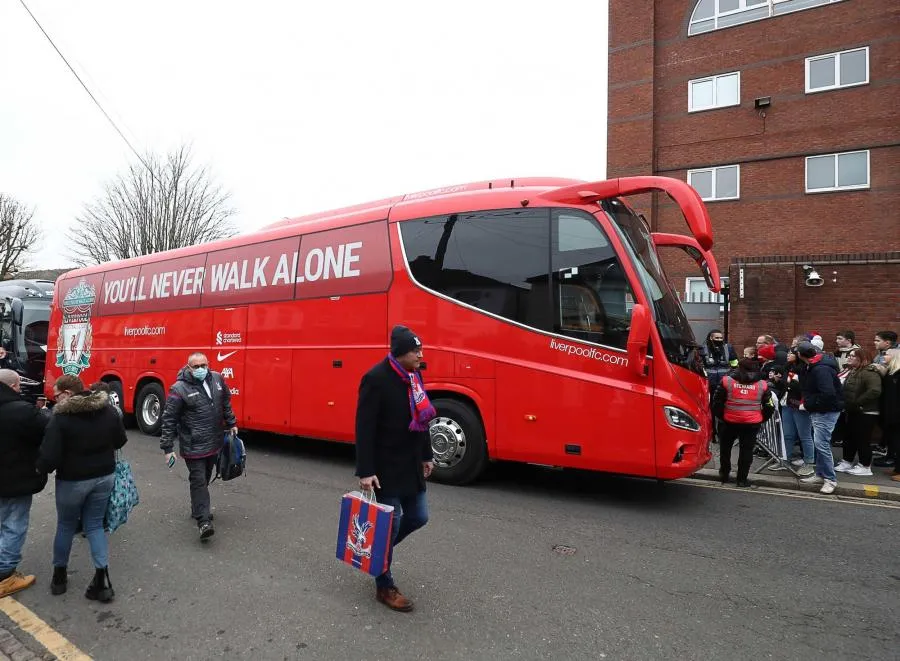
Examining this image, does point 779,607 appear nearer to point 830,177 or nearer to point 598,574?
point 598,574

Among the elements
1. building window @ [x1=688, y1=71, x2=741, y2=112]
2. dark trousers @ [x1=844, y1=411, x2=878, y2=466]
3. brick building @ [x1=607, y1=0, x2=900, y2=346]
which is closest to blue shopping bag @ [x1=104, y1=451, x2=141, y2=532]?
dark trousers @ [x1=844, y1=411, x2=878, y2=466]

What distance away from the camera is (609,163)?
65.0 feet

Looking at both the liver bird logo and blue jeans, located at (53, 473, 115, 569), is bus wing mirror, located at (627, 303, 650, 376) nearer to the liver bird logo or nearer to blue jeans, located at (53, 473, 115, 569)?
the liver bird logo

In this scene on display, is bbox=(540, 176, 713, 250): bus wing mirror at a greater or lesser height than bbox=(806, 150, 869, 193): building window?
lesser

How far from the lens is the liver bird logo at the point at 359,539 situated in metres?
3.38

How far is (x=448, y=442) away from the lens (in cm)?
647

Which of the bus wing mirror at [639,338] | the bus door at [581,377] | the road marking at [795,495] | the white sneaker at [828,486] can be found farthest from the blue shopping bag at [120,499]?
the white sneaker at [828,486]

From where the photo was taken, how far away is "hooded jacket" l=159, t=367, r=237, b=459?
15.9 feet

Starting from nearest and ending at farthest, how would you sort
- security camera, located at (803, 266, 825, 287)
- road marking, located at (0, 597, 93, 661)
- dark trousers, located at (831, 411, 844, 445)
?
road marking, located at (0, 597, 93, 661), dark trousers, located at (831, 411, 844, 445), security camera, located at (803, 266, 825, 287)

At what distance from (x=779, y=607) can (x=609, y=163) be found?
60.2 feet

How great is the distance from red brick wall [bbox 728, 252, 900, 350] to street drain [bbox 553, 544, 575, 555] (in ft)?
29.6

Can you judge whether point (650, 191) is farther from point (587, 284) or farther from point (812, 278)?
point (812, 278)

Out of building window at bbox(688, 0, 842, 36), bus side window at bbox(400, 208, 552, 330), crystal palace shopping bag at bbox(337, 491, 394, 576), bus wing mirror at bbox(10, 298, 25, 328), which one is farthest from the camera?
building window at bbox(688, 0, 842, 36)

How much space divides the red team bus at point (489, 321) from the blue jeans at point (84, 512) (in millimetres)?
3520
